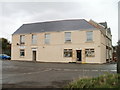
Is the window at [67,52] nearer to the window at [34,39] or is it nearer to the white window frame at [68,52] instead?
the white window frame at [68,52]

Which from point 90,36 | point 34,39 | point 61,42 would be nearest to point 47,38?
point 34,39

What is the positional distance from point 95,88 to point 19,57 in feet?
114

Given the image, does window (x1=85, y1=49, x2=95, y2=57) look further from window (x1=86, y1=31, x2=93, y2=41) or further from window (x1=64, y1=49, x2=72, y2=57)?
window (x1=64, y1=49, x2=72, y2=57)

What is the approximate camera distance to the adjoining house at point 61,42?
32.3m

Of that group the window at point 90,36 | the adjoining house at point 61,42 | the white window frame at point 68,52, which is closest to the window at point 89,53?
the adjoining house at point 61,42

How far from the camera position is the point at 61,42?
35.0 metres

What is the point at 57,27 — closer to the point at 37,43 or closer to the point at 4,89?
the point at 37,43

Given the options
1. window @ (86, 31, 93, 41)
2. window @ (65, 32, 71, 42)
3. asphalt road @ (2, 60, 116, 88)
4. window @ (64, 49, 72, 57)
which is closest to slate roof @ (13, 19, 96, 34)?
window @ (86, 31, 93, 41)

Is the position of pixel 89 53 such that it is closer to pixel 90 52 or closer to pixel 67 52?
pixel 90 52

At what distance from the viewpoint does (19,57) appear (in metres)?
39.7

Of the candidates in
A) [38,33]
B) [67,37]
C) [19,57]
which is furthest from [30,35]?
[67,37]

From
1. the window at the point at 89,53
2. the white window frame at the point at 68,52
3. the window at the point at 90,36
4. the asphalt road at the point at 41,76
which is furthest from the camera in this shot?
the white window frame at the point at 68,52

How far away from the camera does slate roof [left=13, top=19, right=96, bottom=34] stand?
114 ft

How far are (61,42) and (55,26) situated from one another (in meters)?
4.85
